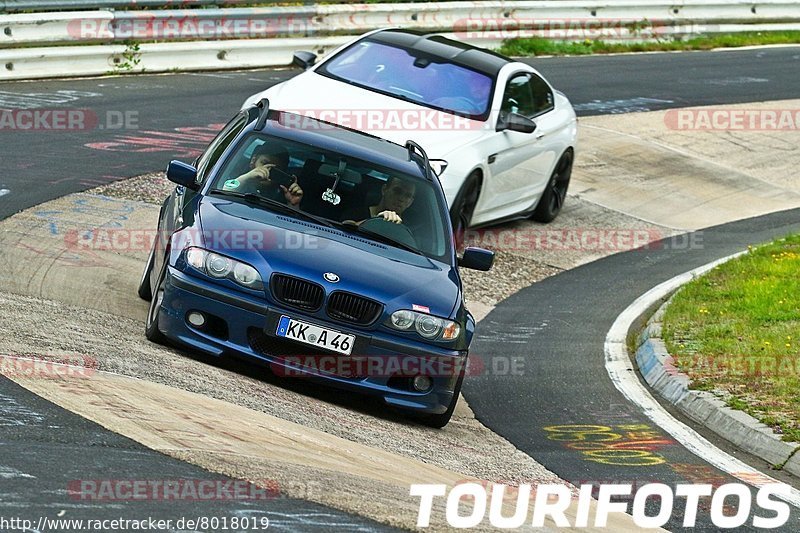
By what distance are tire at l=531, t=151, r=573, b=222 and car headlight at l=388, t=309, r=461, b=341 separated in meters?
7.66

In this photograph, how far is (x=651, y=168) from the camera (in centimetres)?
1969

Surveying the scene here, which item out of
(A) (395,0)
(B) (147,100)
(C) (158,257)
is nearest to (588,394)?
(C) (158,257)

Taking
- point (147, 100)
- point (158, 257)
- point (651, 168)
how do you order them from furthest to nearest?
1. point (651, 168)
2. point (147, 100)
3. point (158, 257)

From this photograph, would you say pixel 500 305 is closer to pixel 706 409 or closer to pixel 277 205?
pixel 706 409

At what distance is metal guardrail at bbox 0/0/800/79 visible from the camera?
60.7 feet

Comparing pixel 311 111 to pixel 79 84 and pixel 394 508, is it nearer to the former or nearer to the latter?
pixel 79 84

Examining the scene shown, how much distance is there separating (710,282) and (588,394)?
12.5ft

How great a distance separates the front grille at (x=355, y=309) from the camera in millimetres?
8461

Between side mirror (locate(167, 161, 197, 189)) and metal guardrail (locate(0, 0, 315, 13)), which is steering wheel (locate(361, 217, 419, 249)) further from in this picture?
metal guardrail (locate(0, 0, 315, 13))

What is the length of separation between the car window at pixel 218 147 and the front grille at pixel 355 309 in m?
1.71

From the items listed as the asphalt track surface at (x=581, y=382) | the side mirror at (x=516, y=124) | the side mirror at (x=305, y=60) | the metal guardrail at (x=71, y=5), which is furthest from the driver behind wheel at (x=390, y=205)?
the metal guardrail at (x=71, y=5)

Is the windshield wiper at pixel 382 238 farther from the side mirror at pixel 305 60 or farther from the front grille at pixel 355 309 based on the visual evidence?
the side mirror at pixel 305 60

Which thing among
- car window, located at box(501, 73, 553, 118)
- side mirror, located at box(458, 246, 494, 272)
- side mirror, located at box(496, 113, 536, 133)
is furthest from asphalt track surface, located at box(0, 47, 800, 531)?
car window, located at box(501, 73, 553, 118)

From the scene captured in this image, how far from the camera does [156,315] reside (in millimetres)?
8727
